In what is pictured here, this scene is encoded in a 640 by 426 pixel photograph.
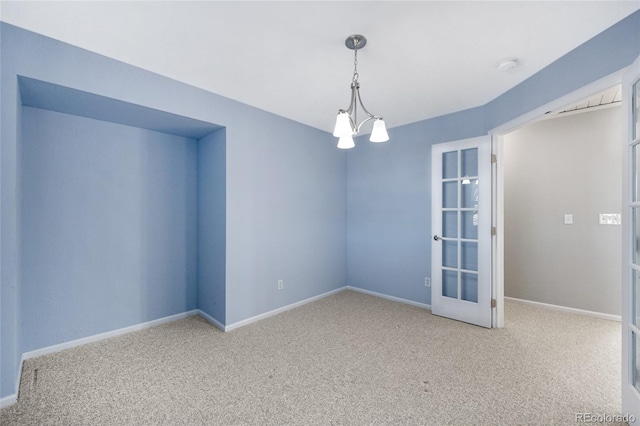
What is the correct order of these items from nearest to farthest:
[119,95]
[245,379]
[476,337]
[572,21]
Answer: [572,21] → [245,379] → [119,95] → [476,337]

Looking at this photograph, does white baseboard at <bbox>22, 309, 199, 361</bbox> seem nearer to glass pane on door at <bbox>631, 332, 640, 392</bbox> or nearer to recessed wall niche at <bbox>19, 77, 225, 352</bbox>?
recessed wall niche at <bbox>19, 77, 225, 352</bbox>

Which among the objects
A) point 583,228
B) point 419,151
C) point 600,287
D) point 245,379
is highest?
point 419,151

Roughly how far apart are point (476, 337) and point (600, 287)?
6.34 feet

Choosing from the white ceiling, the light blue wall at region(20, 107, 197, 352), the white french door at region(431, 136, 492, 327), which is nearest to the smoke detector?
the white ceiling

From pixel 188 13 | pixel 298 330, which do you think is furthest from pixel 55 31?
pixel 298 330

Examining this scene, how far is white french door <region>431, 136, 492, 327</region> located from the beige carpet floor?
0.86 feet

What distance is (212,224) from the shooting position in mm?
3363

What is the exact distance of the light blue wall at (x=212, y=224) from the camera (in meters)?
3.19

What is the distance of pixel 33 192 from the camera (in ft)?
8.36

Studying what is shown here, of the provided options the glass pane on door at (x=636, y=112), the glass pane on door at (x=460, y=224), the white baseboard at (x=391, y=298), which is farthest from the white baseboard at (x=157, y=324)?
the glass pane on door at (x=636, y=112)

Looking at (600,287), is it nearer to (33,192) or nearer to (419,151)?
(419,151)

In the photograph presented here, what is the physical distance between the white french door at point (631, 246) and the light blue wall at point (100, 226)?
399cm

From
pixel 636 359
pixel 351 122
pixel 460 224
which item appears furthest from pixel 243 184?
pixel 636 359

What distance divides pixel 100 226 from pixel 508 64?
4.11m
